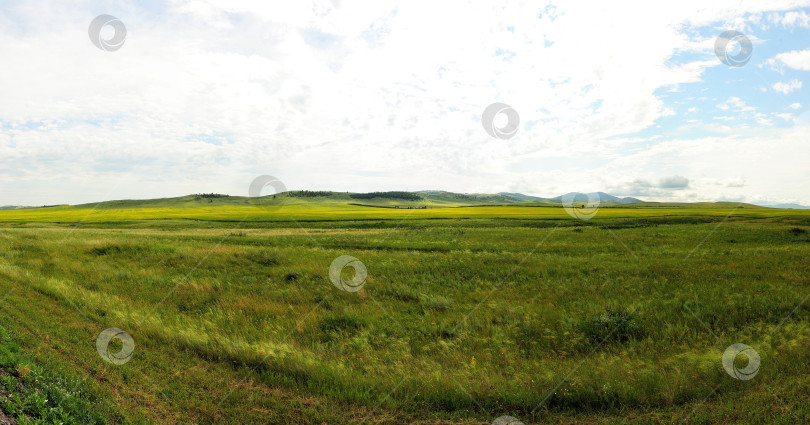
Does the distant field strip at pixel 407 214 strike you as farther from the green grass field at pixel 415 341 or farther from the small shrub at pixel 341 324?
the small shrub at pixel 341 324

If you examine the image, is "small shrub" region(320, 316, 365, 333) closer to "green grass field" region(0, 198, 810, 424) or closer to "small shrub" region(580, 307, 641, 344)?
"green grass field" region(0, 198, 810, 424)

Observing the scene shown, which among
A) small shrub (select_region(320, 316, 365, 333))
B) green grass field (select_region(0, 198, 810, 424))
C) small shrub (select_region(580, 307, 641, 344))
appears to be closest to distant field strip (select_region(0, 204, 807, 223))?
green grass field (select_region(0, 198, 810, 424))

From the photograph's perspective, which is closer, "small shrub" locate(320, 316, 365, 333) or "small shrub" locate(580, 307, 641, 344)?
"small shrub" locate(580, 307, 641, 344)

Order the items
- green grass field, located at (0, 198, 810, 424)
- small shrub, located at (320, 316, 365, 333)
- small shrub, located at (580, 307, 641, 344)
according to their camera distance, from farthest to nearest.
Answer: small shrub, located at (320, 316, 365, 333) → small shrub, located at (580, 307, 641, 344) → green grass field, located at (0, 198, 810, 424)

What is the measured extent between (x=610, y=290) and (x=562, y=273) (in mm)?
2645

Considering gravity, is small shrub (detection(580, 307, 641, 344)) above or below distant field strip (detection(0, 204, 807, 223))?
below

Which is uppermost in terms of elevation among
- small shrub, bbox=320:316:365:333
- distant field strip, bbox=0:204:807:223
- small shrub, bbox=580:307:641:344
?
distant field strip, bbox=0:204:807:223

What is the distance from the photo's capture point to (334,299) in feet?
42.5

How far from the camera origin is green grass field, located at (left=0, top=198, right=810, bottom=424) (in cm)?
595

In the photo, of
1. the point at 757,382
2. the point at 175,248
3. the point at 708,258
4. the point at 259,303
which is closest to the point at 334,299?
the point at 259,303

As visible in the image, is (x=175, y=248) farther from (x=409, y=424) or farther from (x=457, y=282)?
(x=409, y=424)

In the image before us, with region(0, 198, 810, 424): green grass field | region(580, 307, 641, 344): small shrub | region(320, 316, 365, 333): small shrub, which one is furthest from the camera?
region(320, 316, 365, 333): small shrub

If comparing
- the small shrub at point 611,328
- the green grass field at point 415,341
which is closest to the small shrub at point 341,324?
the green grass field at point 415,341

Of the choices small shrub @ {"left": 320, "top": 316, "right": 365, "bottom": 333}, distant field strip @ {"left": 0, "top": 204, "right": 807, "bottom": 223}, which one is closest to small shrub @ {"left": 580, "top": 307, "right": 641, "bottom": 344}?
small shrub @ {"left": 320, "top": 316, "right": 365, "bottom": 333}
